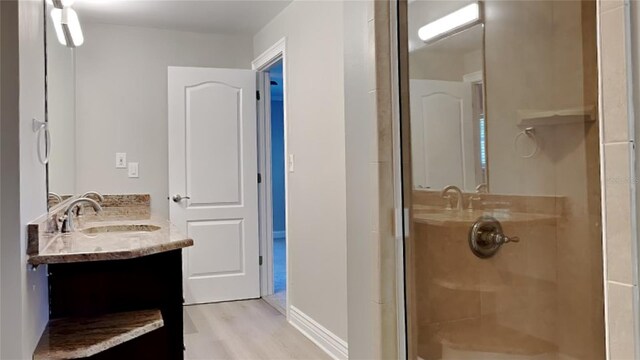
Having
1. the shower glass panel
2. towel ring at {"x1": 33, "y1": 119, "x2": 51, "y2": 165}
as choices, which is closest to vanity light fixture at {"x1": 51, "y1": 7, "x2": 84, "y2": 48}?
towel ring at {"x1": 33, "y1": 119, "x2": 51, "y2": 165}

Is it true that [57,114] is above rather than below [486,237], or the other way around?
above

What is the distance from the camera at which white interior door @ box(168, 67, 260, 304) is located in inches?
166

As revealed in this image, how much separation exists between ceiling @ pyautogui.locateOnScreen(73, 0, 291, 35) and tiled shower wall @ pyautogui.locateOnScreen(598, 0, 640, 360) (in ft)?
9.66

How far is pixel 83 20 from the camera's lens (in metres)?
4.04

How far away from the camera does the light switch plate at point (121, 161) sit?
13.8 feet

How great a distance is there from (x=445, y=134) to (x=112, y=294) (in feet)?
4.88

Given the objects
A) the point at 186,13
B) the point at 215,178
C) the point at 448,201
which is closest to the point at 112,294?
the point at 448,201

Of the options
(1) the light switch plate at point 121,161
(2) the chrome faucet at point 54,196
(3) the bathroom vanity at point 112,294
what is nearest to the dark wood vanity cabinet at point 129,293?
(3) the bathroom vanity at point 112,294

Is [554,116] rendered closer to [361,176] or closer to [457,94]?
[457,94]

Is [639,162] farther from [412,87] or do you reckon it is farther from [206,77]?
[206,77]

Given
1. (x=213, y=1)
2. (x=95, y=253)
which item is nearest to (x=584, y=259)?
(x=95, y=253)

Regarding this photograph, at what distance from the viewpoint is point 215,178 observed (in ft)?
14.1

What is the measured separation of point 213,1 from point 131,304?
2392 mm

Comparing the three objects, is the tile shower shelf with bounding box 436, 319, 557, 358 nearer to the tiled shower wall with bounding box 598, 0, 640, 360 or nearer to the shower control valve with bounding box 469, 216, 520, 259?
the shower control valve with bounding box 469, 216, 520, 259
